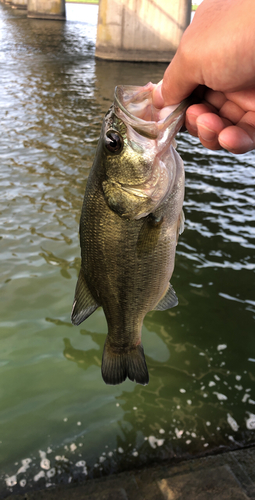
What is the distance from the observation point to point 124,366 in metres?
2.90

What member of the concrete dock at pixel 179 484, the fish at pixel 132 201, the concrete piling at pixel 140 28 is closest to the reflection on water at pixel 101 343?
the concrete dock at pixel 179 484

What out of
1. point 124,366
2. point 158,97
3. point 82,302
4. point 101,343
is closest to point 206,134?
point 158,97

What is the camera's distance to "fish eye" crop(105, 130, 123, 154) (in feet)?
7.59

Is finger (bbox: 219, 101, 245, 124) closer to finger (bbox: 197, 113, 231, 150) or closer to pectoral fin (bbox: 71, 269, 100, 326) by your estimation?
finger (bbox: 197, 113, 231, 150)

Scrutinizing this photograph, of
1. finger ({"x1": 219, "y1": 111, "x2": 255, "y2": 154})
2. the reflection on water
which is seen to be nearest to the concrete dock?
the reflection on water

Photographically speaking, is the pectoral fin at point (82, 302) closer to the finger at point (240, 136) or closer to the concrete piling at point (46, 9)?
the finger at point (240, 136)

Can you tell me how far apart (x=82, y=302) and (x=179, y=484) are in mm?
1981

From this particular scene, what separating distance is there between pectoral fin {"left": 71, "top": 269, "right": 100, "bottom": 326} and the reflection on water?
2.11 metres

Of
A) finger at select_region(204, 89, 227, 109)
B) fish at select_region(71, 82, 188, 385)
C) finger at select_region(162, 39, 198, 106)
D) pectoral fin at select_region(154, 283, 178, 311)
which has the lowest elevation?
pectoral fin at select_region(154, 283, 178, 311)

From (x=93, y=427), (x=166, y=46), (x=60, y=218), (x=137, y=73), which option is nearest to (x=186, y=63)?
(x=93, y=427)

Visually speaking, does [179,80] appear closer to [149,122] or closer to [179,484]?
[149,122]

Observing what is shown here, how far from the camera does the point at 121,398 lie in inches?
183

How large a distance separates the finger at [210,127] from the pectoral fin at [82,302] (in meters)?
1.23

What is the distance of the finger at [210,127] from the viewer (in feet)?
8.23
